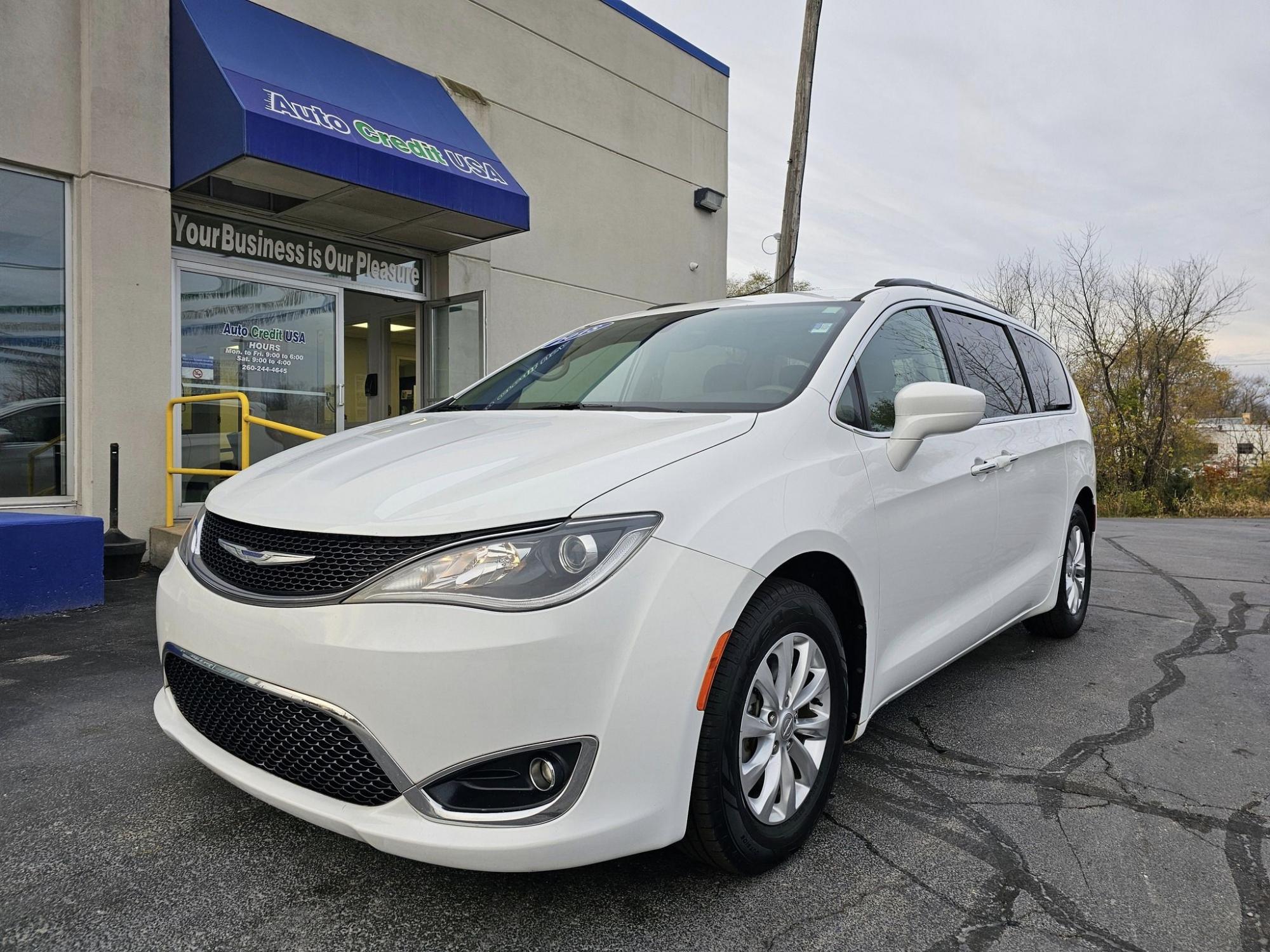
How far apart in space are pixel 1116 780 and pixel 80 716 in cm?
379

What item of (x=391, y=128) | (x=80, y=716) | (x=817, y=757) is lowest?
(x=80, y=716)

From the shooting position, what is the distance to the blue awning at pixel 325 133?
674 centimetres

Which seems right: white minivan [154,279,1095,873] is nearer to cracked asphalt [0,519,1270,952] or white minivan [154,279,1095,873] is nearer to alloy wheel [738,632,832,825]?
alloy wheel [738,632,832,825]

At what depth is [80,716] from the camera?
11.3 feet

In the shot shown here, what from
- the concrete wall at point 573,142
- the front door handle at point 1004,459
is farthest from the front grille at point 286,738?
the concrete wall at point 573,142

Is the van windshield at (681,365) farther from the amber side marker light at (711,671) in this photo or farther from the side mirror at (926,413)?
the amber side marker light at (711,671)

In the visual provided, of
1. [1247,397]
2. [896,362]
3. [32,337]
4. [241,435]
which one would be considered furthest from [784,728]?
[1247,397]

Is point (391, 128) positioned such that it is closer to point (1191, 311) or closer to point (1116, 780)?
point (1116, 780)

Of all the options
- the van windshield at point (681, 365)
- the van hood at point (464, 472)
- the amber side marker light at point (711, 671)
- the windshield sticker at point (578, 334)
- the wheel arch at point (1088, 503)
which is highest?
the windshield sticker at point (578, 334)

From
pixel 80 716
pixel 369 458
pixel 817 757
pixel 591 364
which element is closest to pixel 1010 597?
pixel 817 757

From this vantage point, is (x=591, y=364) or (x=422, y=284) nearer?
(x=591, y=364)

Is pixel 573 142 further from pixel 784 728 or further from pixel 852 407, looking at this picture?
pixel 784 728

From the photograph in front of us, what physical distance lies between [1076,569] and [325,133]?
243 inches

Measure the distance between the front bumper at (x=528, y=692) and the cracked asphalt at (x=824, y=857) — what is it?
0.98 feet
